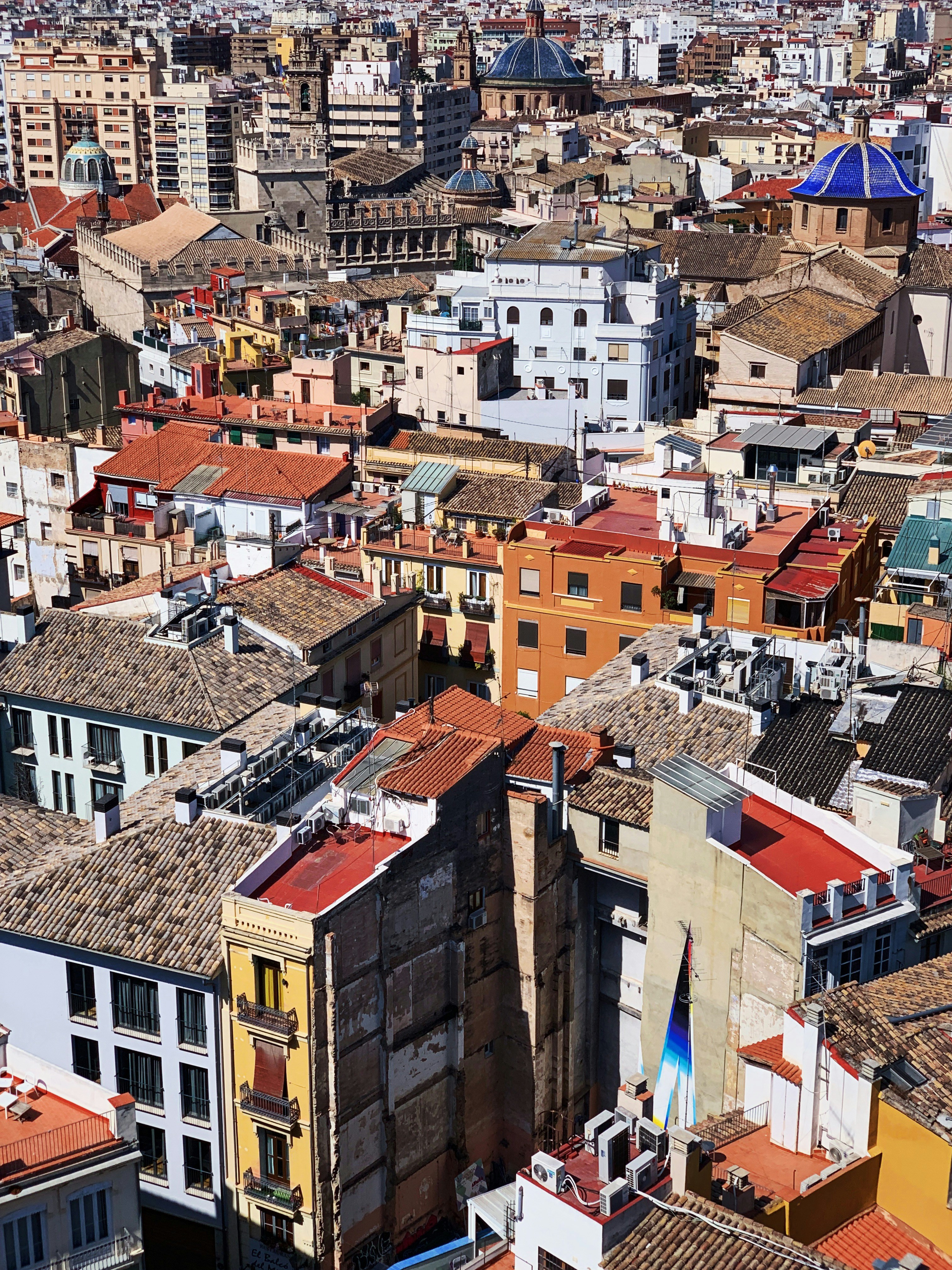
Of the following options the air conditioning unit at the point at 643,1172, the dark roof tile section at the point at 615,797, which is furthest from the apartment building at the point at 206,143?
the air conditioning unit at the point at 643,1172

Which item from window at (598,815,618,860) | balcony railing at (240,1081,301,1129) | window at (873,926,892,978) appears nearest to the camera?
window at (873,926,892,978)

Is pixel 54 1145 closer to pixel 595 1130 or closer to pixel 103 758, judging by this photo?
pixel 595 1130

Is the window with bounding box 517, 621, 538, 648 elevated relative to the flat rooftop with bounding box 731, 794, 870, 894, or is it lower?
lower

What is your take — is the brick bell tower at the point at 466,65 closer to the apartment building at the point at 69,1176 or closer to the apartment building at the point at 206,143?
the apartment building at the point at 206,143

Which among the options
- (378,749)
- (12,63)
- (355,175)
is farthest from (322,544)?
(12,63)

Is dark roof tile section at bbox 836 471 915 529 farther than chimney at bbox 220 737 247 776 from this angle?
Yes

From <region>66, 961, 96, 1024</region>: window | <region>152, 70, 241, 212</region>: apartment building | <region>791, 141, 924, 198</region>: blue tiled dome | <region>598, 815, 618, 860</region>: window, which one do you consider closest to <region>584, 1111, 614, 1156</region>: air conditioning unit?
<region>598, 815, 618, 860</region>: window

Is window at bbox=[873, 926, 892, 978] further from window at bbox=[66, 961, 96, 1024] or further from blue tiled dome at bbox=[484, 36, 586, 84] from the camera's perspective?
blue tiled dome at bbox=[484, 36, 586, 84]

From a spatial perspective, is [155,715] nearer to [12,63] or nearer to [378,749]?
[378,749]
